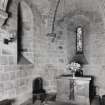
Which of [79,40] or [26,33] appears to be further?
[79,40]

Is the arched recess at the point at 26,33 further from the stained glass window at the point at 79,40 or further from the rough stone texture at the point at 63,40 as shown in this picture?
the stained glass window at the point at 79,40

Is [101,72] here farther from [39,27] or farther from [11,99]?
[11,99]

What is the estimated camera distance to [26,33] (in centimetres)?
484

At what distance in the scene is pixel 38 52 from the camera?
16.4ft

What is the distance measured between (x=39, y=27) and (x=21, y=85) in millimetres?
2123

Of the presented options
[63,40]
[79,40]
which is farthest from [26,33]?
[79,40]

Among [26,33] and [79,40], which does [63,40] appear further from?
[26,33]

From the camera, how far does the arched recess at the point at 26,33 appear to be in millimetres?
4781

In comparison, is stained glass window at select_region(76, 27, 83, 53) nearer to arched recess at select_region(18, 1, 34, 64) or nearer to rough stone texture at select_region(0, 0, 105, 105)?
rough stone texture at select_region(0, 0, 105, 105)

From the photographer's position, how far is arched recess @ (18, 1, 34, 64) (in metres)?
4.78

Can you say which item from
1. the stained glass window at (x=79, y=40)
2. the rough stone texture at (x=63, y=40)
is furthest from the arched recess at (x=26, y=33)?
the stained glass window at (x=79, y=40)

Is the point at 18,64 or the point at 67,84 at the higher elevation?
the point at 18,64

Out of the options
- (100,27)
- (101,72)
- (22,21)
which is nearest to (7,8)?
(22,21)

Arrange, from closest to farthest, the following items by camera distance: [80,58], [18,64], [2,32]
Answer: [2,32]
[18,64]
[80,58]
